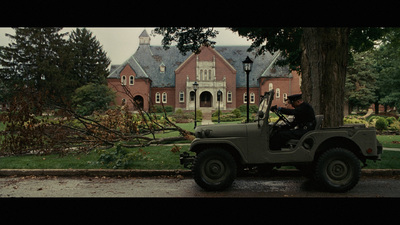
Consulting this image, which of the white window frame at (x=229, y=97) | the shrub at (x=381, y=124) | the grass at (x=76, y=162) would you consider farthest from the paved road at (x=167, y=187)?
the white window frame at (x=229, y=97)

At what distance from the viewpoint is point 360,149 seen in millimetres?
5836

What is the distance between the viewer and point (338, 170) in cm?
576

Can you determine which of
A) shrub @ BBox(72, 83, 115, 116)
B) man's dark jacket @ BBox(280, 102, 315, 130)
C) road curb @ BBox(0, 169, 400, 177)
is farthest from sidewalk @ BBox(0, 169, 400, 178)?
shrub @ BBox(72, 83, 115, 116)

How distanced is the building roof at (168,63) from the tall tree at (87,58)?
7.84m

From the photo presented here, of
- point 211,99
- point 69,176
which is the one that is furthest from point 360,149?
point 211,99

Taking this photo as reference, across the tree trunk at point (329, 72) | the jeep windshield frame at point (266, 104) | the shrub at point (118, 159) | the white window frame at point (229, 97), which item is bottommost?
the shrub at point (118, 159)

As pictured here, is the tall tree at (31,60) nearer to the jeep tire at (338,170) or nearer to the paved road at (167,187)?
the paved road at (167,187)

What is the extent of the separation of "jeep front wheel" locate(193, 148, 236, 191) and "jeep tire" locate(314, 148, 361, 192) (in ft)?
5.81

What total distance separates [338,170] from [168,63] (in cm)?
4312

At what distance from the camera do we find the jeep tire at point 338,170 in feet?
18.7

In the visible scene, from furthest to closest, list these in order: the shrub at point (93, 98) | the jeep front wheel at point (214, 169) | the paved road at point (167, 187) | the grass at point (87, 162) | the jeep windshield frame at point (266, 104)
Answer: the shrub at point (93, 98) → the grass at point (87, 162) → the jeep windshield frame at point (266, 104) → the jeep front wheel at point (214, 169) → the paved road at point (167, 187)

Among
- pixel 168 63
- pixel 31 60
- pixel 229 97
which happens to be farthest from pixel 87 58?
pixel 229 97

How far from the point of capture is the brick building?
141 feet
